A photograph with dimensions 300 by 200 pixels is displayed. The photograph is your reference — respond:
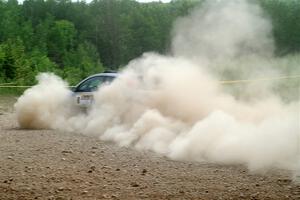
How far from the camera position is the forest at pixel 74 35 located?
46.2 m

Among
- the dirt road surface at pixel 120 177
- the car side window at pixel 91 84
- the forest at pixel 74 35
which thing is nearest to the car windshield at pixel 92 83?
the car side window at pixel 91 84

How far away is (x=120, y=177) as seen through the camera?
8.02 metres

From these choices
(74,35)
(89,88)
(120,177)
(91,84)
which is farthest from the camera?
(74,35)

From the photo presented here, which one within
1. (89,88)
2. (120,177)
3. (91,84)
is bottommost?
(120,177)

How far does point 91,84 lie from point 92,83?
0.05m

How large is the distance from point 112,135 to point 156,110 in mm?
1393

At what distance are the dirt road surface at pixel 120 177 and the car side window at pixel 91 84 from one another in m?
5.45

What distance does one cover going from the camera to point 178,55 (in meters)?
15.6

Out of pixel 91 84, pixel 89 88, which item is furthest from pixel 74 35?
pixel 89 88

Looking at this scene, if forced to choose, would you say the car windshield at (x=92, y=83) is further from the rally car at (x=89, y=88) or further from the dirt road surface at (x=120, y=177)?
the dirt road surface at (x=120, y=177)

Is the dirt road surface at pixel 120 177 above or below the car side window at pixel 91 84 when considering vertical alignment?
below

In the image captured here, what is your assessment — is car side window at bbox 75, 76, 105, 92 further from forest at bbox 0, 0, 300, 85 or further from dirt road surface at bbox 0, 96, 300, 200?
forest at bbox 0, 0, 300, 85

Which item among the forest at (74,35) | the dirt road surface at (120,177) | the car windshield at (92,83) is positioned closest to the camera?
the dirt road surface at (120,177)

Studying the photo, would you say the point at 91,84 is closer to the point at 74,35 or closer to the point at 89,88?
the point at 89,88
